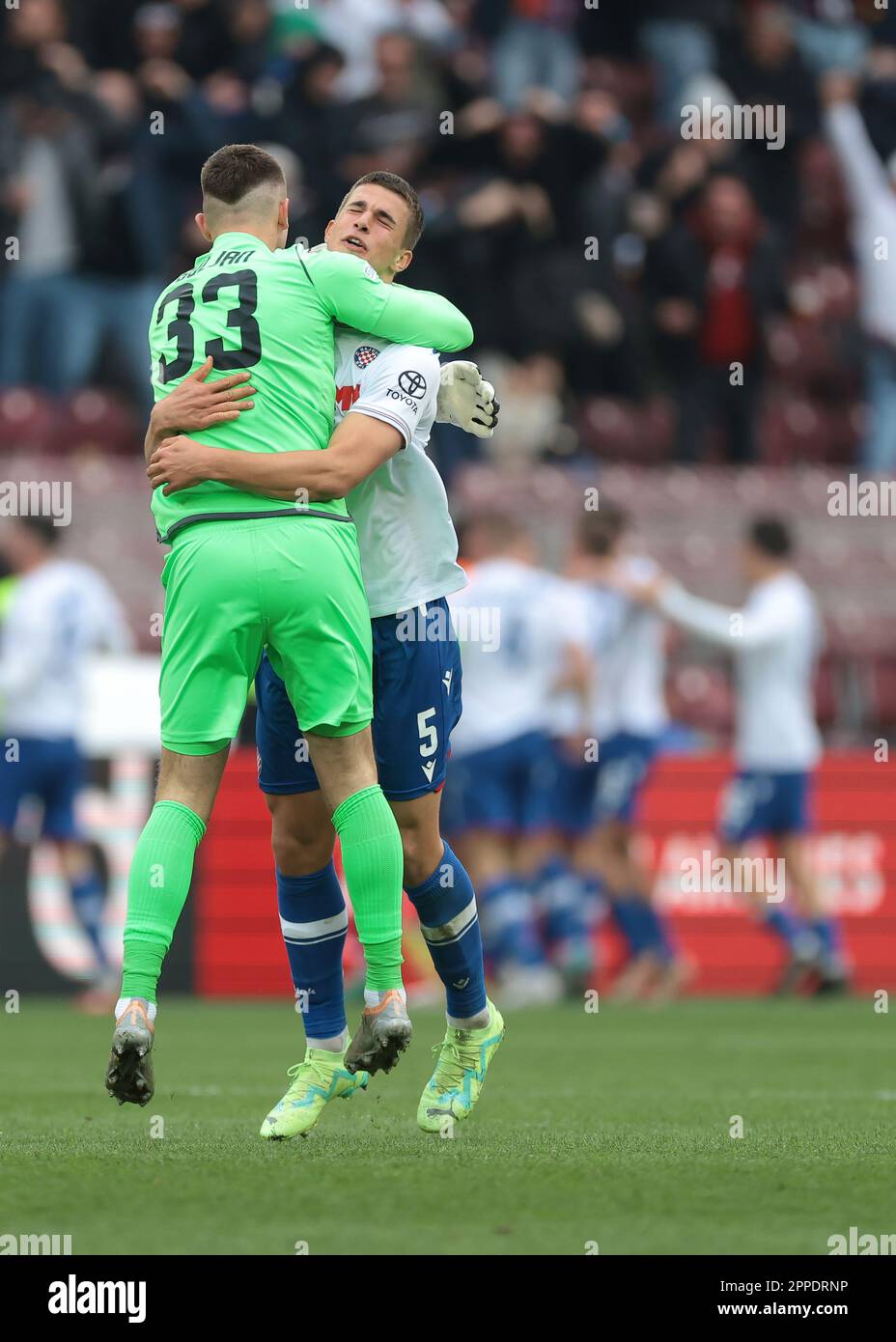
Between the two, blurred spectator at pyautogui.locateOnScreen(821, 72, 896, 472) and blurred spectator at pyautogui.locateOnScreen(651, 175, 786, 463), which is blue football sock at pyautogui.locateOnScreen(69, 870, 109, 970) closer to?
blurred spectator at pyautogui.locateOnScreen(651, 175, 786, 463)

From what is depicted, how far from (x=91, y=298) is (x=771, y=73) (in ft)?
20.4

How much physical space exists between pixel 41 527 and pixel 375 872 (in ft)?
23.7

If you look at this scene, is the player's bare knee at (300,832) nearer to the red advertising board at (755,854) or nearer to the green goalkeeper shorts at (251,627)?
the green goalkeeper shorts at (251,627)

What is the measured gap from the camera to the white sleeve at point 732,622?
12.3 metres

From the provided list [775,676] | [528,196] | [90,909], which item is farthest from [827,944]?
[528,196]

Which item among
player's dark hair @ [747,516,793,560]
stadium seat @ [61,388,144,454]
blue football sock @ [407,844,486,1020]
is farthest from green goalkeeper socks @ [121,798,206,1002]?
stadium seat @ [61,388,144,454]

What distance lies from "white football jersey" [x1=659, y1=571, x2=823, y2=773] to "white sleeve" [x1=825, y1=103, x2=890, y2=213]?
616cm

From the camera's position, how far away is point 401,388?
5.52m

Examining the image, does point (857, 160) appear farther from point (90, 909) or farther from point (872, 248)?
point (90, 909)

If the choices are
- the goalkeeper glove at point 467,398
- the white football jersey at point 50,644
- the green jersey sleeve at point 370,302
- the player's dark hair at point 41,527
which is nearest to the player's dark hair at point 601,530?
the white football jersey at point 50,644

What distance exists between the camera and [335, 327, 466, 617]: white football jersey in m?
5.57
